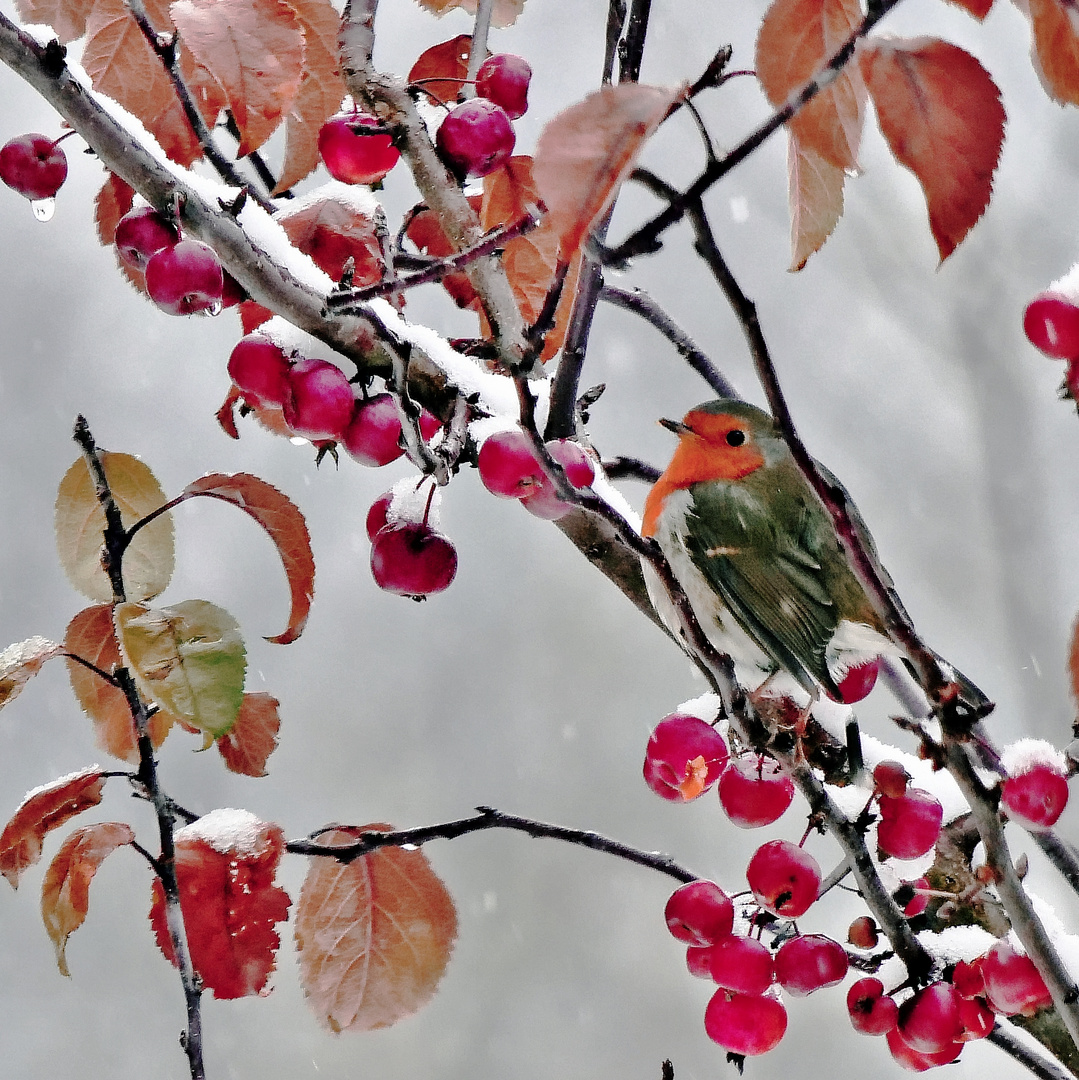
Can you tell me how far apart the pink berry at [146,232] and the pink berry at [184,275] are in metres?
0.06

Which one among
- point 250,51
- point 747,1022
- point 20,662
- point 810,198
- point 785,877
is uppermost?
point 250,51

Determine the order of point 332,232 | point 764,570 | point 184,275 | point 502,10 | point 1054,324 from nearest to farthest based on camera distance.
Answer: point 1054,324
point 184,275
point 332,232
point 502,10
point 764,570

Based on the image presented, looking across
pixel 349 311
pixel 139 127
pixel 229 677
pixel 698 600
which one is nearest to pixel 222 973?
pixel 229 677

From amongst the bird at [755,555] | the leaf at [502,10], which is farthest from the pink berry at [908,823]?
the leaf at [502,10]

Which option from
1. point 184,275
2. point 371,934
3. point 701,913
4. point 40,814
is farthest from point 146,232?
point 701,913

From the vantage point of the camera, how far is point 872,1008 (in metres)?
0.81

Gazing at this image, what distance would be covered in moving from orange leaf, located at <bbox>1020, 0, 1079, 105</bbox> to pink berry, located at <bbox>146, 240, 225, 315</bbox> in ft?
1.77

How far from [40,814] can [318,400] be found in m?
0.38

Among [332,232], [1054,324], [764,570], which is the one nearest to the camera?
[1054,324]

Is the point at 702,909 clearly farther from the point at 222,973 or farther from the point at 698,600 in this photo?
the point at 698,600

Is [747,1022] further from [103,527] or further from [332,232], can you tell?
[332,232]

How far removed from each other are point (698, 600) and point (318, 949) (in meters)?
0.67

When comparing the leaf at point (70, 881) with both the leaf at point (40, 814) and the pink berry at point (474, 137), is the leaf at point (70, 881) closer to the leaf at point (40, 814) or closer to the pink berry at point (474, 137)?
the leaf at point (40, 814)

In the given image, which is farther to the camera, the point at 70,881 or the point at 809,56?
the point at 70,881
